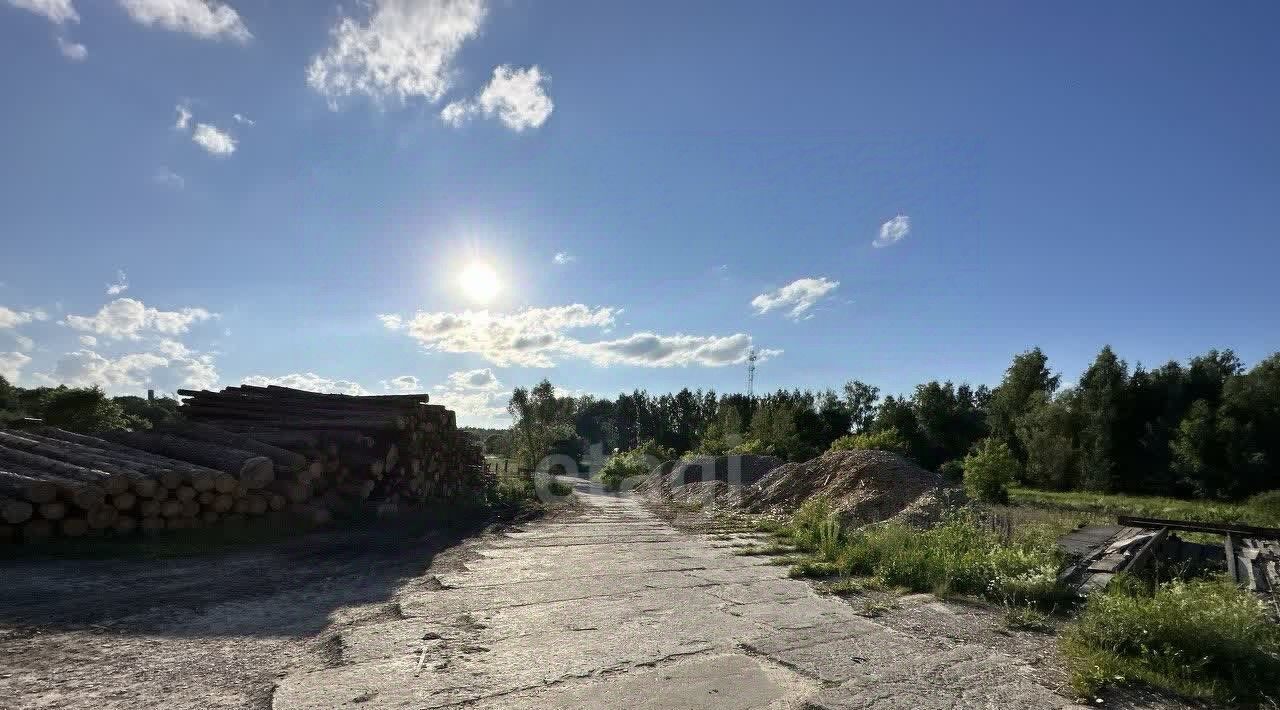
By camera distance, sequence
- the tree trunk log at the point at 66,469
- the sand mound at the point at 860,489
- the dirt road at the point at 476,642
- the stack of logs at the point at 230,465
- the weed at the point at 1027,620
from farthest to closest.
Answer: the sand mound at the point at 860,489 → the tree trunk log at the point at 66,469 → the stack of logs at the point at 230,465 → the weed at the point at 1027,620 → the dirt road at the point at 476,642

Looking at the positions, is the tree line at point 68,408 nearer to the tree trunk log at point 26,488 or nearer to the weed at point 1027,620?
the tree trunk log at point 26,488

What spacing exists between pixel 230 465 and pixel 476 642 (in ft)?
20.2

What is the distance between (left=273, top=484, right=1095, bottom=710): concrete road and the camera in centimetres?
391

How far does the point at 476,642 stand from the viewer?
4797mm

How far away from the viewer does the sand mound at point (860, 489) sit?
1214 centimetres

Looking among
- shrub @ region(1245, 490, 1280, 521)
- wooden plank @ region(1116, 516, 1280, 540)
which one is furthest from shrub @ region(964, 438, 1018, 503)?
shrub @ region(1245, 490, 1280, 521)

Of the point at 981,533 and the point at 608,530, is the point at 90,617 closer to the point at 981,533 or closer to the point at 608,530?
the point at 608,530

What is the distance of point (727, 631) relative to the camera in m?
5.34

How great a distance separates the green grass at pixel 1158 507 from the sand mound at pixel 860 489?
8.90m

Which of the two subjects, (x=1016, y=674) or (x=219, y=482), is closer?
(x=1016, y=674)

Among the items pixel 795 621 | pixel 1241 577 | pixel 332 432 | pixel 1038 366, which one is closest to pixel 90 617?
pixel 795 621

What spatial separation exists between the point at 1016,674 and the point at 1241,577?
772 cm

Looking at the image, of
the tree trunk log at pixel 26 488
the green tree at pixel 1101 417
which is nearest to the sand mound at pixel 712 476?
the tree trunk log at pixel 26 488

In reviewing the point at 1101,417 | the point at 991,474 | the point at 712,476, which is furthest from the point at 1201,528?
the point at 1101,417
